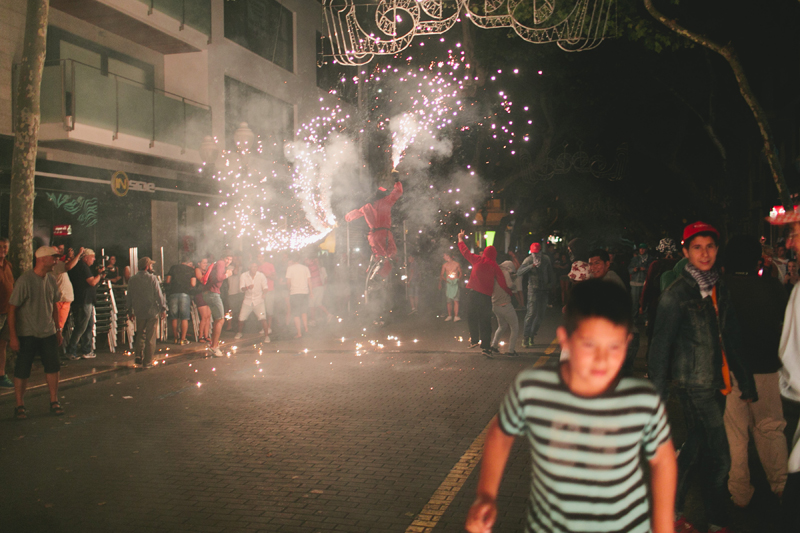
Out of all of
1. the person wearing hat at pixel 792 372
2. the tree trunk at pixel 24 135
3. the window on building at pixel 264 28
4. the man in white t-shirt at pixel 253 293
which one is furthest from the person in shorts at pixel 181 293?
the person wearing hat at pixel 792 372

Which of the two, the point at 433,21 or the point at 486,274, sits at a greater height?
the point at 433,21

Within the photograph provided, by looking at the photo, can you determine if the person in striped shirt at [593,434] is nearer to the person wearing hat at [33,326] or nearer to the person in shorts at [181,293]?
the person wearing hat at [33,326]

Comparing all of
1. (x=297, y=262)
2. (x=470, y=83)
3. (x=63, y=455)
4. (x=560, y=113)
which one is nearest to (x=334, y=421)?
(x=63, y=455)

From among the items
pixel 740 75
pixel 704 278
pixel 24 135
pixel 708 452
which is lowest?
pixel 708 452

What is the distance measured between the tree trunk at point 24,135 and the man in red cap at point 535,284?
26.0 ft

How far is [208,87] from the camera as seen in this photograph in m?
17.6

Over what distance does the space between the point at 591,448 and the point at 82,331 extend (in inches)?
434

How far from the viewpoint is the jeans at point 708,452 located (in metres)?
3.68

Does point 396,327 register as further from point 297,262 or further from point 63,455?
point 63,455

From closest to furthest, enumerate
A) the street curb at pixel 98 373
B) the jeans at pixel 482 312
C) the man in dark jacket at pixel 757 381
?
the man in dark jacket at pixel 757 381 < the street curb at pixel 98 373 < the jeans at pixel 482 312

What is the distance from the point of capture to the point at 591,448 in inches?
78.2

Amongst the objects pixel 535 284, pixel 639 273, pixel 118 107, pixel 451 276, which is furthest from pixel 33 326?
pixel 639 273

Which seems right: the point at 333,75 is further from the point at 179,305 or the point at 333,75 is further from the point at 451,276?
the point at 179,305

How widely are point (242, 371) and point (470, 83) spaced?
10963 mm
